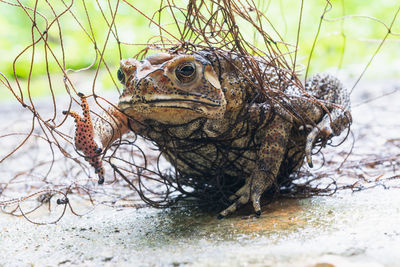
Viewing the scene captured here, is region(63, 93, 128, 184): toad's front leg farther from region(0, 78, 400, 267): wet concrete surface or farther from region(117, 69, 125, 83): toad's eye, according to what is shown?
region(0, 78, 400, 267): wet concrete surface

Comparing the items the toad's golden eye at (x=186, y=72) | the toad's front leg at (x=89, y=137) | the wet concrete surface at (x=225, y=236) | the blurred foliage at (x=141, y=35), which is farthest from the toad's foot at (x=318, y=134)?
the blurred foliage at (x=141, y=35)

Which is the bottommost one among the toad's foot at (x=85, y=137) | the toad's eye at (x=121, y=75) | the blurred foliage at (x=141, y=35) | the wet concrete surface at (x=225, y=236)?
the wet concrete surface at (x=225, y=236)

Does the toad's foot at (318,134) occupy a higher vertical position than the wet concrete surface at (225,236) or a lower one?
higher

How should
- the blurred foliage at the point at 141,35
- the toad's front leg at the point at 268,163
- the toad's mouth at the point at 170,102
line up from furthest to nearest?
the blurred foliage at the point at 141,35, the toad's front leg at the point at 268,163, the toad's mouth at the point at 170,102

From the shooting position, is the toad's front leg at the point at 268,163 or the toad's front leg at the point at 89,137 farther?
the toad's front leg at the point at 268,163

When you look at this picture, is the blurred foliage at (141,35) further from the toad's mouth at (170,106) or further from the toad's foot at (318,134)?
the toad's mouth at (170,106)

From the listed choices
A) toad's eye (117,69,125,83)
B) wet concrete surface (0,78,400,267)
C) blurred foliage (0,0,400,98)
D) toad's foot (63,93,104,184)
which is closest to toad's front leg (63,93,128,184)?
toad's foot (63,93,104,184)

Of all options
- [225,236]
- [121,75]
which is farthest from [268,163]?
[121,75]

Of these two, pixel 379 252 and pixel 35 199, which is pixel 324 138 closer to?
pixel 379 252

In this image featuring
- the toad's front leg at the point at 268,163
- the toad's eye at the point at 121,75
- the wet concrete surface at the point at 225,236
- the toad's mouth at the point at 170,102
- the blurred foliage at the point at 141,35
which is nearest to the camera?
the wet concrete surface at the point at 225,236
